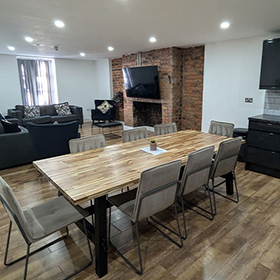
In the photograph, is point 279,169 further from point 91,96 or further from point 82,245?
point 91,96

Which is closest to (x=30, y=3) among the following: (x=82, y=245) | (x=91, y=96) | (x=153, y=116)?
(x=82, y=245)

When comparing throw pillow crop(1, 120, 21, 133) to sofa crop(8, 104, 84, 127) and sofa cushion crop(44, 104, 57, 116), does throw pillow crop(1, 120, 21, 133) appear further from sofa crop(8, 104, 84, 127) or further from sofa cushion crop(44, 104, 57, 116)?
sofa cushion crop(44, 104, 57, 116)

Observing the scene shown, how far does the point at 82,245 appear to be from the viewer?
223 centimetres

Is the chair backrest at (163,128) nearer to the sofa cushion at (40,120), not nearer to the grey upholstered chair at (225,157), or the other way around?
the grey upholstered chair at (225,157)

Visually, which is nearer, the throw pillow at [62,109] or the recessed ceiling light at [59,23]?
the recessed ceiling light at [59,23]

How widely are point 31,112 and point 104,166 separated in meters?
5.91

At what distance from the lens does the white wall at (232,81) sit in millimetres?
4477

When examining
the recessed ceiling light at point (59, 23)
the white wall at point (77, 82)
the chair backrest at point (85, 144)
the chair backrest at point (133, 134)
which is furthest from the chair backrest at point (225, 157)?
the white wall at point (77, 82)

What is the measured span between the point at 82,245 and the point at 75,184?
827mm

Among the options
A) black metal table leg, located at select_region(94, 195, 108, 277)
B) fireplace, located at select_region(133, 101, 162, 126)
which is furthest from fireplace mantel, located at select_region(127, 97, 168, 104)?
black metal table leg, located at select_region(94, 195, 108, 277)

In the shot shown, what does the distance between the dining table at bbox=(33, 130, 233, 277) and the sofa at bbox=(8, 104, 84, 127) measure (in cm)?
489

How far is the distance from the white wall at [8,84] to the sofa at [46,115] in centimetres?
52

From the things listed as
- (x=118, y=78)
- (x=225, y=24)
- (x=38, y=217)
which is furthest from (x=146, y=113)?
(x=38, y=217)

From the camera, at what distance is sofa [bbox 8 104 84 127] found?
665 centimetres
